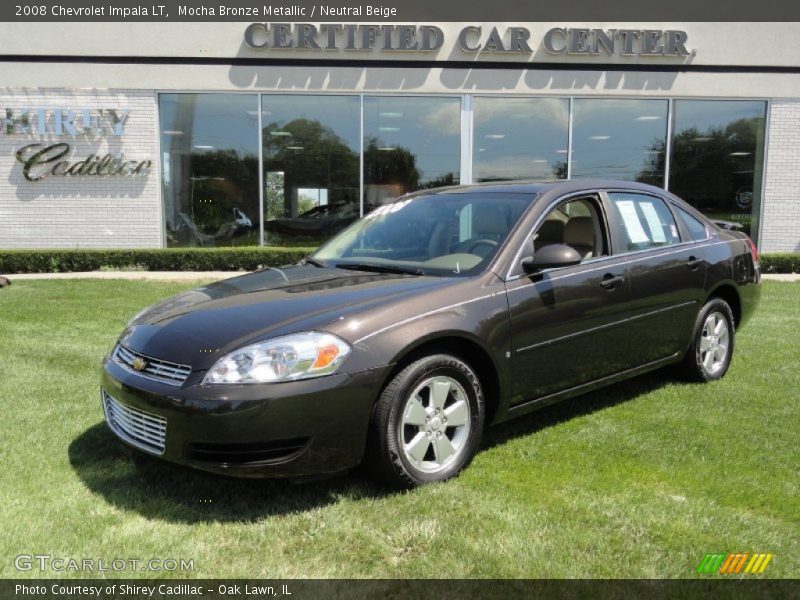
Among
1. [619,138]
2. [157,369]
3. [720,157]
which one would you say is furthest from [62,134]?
[720,157]

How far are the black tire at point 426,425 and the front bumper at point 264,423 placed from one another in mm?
85

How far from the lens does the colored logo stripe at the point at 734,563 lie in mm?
2602

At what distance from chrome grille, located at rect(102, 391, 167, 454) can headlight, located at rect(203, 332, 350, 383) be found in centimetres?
36

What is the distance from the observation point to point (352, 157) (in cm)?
1430

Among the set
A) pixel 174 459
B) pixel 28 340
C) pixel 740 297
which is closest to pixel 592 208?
pixel 740 297

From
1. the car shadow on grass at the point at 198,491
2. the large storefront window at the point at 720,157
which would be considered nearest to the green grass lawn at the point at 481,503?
the car shadow on grass at the point at 198,491

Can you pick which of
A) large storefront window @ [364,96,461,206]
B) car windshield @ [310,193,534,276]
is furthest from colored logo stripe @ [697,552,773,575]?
large storefront window @ [364,96,461,206]

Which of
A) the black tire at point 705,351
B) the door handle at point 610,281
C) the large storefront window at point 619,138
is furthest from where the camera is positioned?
the large storefront window at point 619,138

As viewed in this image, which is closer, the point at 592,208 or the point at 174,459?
the point at 174,459

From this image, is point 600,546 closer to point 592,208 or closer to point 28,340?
point 592,208

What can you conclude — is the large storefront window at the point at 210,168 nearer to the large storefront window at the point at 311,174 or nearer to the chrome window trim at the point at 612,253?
the large storefront window at the point at 311,174

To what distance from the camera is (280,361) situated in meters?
2.91

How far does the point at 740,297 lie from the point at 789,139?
1140cm

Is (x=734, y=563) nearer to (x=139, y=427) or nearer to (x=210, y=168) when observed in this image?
(x=139, y=427)
